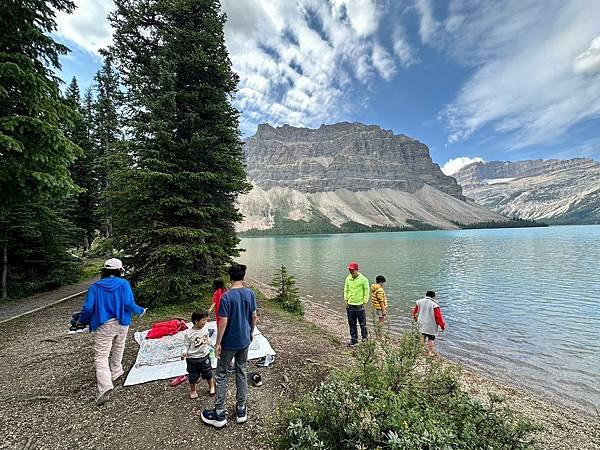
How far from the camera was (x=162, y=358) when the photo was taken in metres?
6.40

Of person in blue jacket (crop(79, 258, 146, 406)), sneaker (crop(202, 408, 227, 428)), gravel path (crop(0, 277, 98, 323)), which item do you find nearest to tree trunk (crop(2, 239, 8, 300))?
gravel path (crop(0, 277, 98, 323))

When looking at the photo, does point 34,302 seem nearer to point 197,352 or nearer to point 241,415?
point 197,352

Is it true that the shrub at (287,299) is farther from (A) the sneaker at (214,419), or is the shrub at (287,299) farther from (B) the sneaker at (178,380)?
(A) the sneaker at (214,419)

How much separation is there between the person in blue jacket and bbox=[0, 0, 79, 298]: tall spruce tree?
3574 mm

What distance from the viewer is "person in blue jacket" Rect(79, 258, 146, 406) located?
4.98 meters

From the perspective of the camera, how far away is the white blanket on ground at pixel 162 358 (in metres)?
5.79

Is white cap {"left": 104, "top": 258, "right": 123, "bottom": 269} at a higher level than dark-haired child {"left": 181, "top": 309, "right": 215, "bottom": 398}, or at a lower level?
higher

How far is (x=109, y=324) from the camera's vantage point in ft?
16.8

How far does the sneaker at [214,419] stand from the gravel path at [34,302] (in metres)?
10.9

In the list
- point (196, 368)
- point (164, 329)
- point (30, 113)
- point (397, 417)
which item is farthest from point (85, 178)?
point (397, 417)

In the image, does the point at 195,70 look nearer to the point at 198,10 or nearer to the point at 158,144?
the point at 198,10

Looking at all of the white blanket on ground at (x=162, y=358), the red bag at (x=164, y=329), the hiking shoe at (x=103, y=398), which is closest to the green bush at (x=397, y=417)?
the white blanket on ground at (x=162, y=358)

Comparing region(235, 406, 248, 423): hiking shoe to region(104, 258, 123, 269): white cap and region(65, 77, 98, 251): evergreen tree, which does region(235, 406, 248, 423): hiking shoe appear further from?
region(65, 77, 98, 251): evergreen tree

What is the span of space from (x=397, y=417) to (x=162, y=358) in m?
5.35
